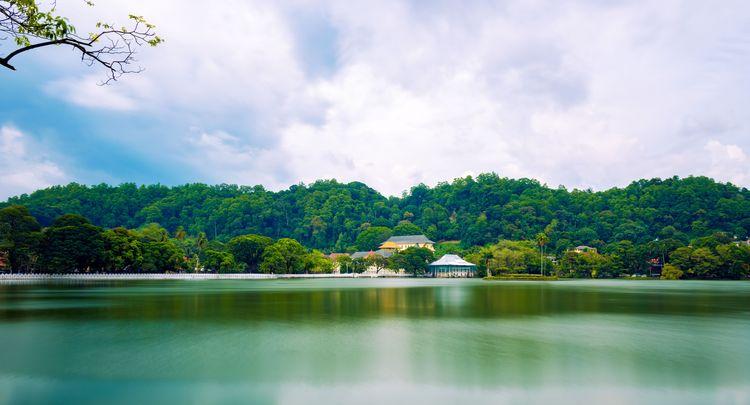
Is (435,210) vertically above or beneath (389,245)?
above

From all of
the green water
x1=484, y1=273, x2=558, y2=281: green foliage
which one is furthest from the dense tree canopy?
the green water

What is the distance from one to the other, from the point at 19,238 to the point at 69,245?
5.54m

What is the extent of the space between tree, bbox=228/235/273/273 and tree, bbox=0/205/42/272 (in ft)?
87.8

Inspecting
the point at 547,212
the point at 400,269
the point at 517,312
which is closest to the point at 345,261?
the point at 400,269

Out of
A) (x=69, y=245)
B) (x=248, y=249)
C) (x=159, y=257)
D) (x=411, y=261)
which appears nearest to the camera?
(x=69, y=245)

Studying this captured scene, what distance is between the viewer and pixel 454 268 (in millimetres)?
94562

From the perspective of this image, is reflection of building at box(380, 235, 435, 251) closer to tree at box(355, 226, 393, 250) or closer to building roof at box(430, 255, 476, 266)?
tree at box(355, 226, 393, 250)

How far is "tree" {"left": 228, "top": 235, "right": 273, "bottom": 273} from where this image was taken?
80.3 m

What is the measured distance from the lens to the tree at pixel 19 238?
57.7 meters

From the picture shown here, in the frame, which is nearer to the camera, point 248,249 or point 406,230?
point 248,249

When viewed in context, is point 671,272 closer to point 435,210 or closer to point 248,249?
point 248,249

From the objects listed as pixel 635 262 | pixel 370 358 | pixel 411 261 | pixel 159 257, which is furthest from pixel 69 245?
pixel 635 262

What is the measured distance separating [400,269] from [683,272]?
47.3 meters

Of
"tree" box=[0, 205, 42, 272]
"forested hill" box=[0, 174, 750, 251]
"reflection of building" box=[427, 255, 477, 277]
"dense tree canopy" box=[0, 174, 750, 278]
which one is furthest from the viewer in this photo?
"forested hill" box=[0, 174, 750, 251]
